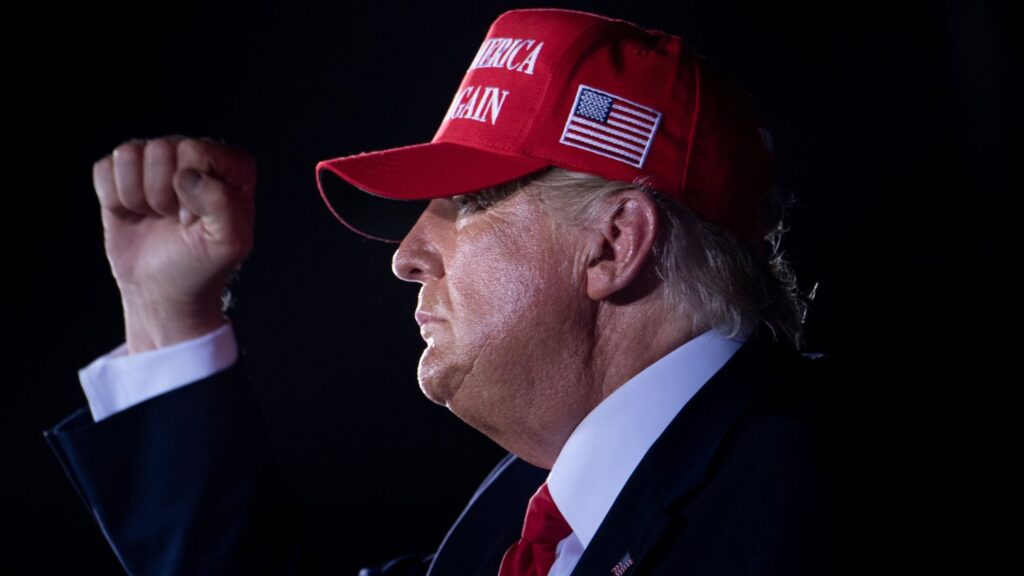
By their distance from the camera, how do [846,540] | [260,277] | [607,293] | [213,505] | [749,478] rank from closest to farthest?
[846,540] → [749,478] → [607,293] → [213,505] → [260,277]

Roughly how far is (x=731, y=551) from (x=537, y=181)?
47cm

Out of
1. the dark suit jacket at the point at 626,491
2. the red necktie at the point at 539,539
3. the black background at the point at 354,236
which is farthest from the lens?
the black background at the point at 354,236

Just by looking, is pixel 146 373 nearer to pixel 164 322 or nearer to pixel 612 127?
pixel 164 322

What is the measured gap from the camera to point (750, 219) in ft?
4.24

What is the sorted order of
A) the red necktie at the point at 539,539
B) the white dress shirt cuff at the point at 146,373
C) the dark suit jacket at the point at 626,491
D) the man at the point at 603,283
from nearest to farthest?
the dark suit jacket at the point at 626,491 → the man at the point at 603,283 → the red necktie at the point at 539,539 → the white dress shirt cuff at the point at 146,373

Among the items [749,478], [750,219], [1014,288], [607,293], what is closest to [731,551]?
[749,478]

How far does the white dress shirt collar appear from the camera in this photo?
3.89 feet

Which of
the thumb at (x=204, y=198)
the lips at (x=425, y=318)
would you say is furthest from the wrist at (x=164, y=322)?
the lips at (x=425, y=318)

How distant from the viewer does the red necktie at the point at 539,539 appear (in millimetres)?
1235

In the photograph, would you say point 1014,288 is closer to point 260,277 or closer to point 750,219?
point 750,219

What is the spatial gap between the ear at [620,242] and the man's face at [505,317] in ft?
0.08

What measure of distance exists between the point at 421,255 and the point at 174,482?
50cm

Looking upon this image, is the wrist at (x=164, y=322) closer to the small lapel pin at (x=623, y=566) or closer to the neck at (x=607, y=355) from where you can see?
the neck at (x=607, y=355)

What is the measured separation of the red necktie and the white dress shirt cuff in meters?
0.51
